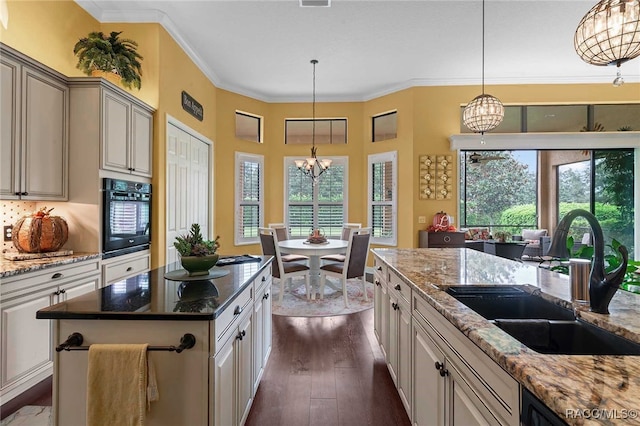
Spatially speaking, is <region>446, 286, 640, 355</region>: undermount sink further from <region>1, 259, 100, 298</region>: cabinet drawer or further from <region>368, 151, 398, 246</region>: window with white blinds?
<region>368, 151, 398, 246</region>: window with white blinds

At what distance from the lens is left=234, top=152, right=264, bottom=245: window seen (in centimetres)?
582

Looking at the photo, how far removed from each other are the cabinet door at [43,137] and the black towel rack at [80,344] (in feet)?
6.00

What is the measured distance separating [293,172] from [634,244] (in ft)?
20.3

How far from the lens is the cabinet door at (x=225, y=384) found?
4.20 ft

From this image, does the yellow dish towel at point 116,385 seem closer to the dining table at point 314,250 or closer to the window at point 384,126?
the dining table at point 314,250

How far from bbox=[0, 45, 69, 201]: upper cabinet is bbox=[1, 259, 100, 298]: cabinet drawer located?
626 millimetres

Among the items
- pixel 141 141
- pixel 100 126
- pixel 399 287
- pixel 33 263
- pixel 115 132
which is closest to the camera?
pixel 399 287

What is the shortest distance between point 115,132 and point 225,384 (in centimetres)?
261

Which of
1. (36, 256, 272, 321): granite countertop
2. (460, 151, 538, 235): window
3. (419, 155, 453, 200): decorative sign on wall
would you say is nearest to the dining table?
(419, 155, 453, 200): decorative sign on wall

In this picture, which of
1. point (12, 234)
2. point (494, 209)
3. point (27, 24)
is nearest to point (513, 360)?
point (12, 234)

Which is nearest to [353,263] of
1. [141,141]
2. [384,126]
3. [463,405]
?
[141,141]

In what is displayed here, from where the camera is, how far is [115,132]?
2900 millimetres

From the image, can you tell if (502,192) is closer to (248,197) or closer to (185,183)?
(248,197)

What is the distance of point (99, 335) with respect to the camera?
4.08 ft
